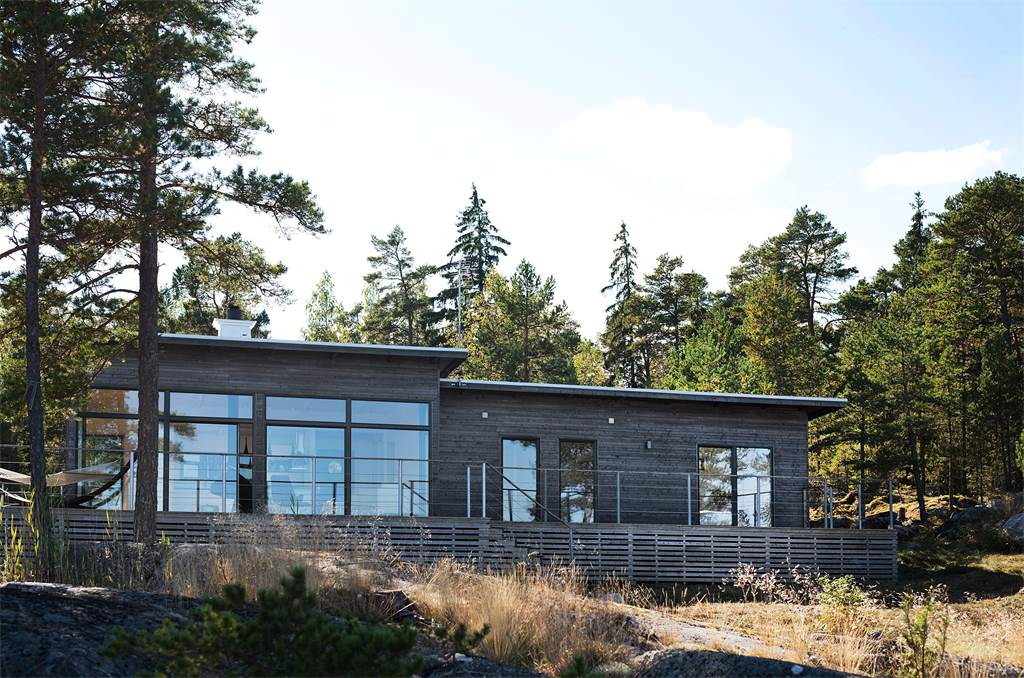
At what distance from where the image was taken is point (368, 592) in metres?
10.1

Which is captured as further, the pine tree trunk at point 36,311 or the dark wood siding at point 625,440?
the dark wood siding at point 625,440

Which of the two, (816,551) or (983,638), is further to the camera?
(816,551)

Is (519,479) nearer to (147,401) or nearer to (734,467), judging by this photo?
(734,467)

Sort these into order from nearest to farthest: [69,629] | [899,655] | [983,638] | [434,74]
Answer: [69,629] < [899,655] < [983,638] < [434,74]

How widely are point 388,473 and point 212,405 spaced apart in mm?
2984

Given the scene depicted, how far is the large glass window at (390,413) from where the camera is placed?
1864 centimetres

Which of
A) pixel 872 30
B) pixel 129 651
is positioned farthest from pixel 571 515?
pixel 129 651

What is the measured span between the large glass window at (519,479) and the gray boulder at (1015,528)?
11921 millimetres

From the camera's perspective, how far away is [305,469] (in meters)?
18.0

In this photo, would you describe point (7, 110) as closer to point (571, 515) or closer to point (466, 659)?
point (466, 659)

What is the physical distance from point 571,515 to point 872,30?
981 cm

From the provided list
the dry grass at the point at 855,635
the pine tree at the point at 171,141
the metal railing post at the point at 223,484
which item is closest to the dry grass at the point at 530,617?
the dry grass at the point at 855,635

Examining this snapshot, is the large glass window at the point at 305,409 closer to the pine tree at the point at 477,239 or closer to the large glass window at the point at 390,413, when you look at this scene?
the large glass window at the point at 390,413

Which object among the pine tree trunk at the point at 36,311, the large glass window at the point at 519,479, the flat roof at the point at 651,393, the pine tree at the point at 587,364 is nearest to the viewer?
the pine tree trunk at the point at 36,311
